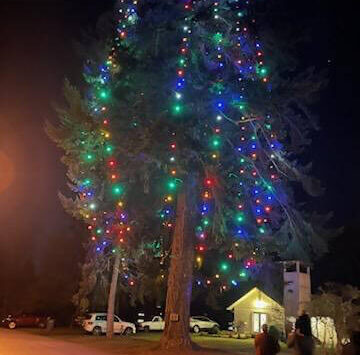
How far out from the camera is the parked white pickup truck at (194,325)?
4388cm

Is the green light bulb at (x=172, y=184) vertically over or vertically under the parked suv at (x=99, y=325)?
over

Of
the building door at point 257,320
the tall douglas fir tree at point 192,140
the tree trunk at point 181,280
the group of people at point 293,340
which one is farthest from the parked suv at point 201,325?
Result: the group of people at point 293,340

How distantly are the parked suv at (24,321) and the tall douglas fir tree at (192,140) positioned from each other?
21765mm

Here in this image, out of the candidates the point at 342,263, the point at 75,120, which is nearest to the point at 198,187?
the point at 75,120

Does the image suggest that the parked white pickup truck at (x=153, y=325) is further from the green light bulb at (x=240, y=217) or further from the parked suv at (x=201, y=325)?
the green light bulb at (x=240, y=217)

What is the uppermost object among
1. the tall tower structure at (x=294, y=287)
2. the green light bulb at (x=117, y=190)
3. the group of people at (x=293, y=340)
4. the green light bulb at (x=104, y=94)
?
the green light bulb at (x=104, y=94)

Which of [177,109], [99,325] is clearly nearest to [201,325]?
[99,325]

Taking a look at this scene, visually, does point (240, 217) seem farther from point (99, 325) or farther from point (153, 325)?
point (153, 325)

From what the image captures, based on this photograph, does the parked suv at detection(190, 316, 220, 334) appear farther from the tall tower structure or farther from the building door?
the tall tower structure

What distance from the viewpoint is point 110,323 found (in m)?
31.1

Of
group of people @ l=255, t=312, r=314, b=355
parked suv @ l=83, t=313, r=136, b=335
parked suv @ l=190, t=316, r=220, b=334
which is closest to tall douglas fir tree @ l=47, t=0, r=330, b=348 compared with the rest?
group of people @ l=255, t=312, r=314, b=355

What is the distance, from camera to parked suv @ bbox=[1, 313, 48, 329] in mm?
45219

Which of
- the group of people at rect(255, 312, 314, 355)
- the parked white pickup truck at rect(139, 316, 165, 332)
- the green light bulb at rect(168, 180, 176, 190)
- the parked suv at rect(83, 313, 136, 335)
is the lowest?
the group of people at rect(255, 312, 314, 355)

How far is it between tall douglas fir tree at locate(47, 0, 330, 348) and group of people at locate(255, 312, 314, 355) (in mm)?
11240
